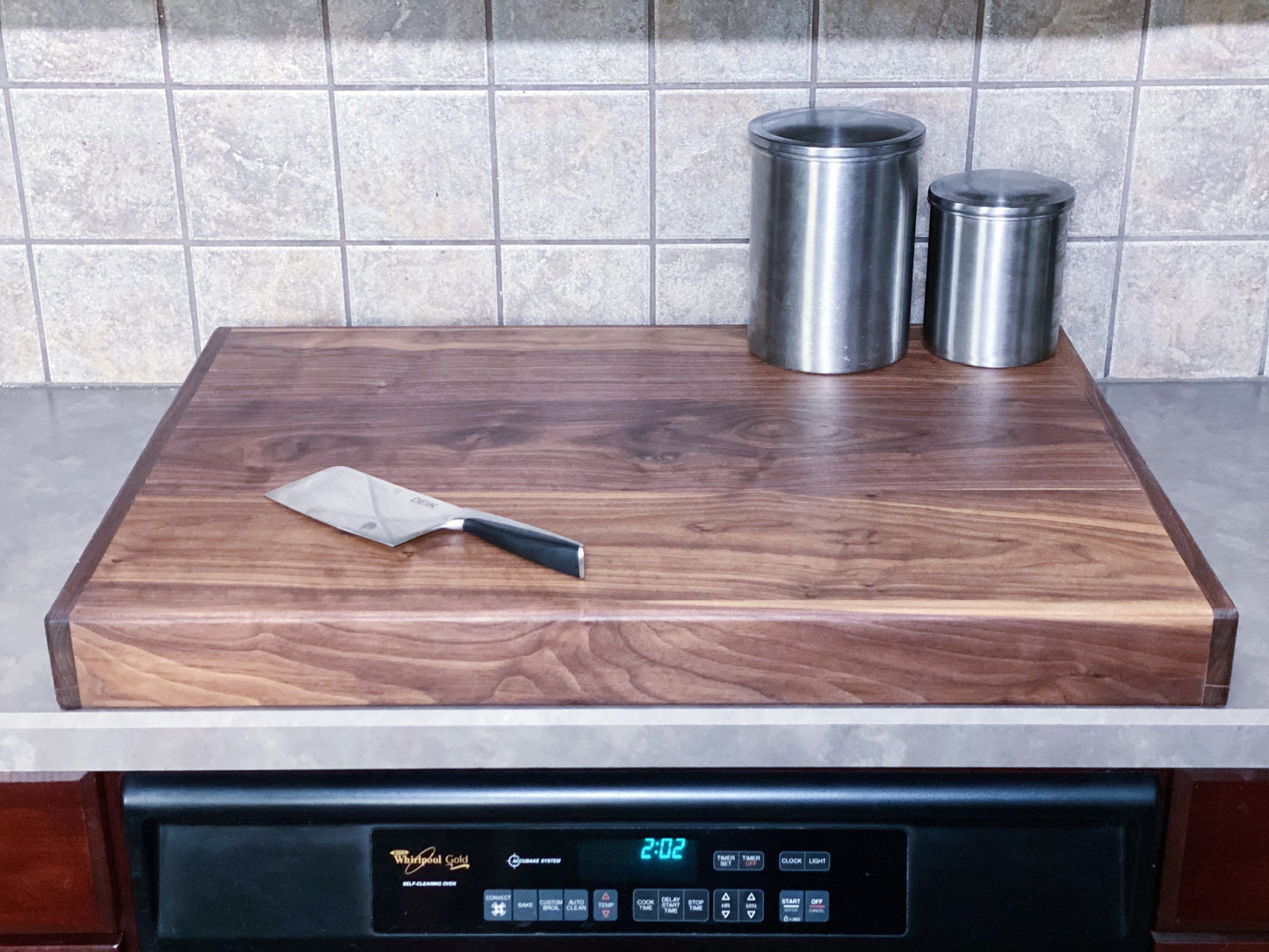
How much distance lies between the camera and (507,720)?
0.88 m

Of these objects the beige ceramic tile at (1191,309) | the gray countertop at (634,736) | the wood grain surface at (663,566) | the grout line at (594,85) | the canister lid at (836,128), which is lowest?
the gray countertop at (634,736)

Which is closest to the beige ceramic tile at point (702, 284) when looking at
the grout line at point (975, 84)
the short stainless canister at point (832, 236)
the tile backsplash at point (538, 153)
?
the tile backsplash at point (538, 153)

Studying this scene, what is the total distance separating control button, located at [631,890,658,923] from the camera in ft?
2.99

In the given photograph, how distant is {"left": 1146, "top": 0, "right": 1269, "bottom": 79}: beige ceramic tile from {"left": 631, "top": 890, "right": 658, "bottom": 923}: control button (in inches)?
34.5

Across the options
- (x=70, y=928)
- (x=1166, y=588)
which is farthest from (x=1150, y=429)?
(x=70, y=928)

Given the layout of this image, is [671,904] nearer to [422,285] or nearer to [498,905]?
[498,905]

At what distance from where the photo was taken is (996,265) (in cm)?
120

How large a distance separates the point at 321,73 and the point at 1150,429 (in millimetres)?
830

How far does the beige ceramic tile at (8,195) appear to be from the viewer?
1.30 m

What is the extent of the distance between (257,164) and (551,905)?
0.76 meters

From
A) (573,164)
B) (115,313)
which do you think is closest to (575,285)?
(573,164)

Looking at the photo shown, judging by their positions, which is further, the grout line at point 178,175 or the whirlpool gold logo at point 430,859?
the grout line at point 178,175

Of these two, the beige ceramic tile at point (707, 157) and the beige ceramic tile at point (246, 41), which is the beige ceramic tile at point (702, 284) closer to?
the beige ceramic tile at point (707, 157)

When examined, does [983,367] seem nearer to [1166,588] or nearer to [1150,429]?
[1150,429]
